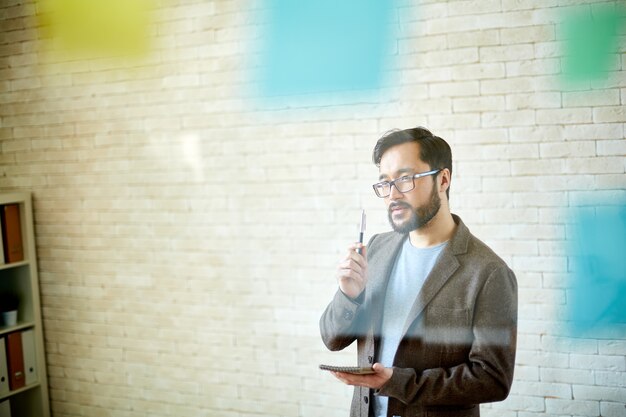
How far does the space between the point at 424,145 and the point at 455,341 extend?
31.8 inches

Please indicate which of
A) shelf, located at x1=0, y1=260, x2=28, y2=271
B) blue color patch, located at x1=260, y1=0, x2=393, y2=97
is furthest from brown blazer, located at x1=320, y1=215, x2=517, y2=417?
shelf, located at x1=0, y1=260, x2=28, y2=271

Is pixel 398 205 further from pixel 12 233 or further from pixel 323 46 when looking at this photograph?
pixel 12 233

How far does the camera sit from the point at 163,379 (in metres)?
3.45

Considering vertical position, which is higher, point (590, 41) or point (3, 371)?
point (590, 41)

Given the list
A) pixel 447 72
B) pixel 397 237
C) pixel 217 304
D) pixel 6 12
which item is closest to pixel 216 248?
pixel 217 304

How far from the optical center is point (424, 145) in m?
2.64

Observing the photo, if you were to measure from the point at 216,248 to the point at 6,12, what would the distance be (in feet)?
5.71

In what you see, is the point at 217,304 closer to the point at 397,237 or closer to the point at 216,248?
the point at 216,248

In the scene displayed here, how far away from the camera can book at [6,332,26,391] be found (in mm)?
3559

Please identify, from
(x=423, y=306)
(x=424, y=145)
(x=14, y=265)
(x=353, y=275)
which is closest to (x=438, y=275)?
(x=423, y=306)

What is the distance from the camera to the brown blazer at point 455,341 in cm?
213

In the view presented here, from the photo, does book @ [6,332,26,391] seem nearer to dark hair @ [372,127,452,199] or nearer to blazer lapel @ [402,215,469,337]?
dark hair @ [372,127,452,199]

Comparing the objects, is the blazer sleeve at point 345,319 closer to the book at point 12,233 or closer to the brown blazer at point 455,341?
the brown blazer at point 455,341

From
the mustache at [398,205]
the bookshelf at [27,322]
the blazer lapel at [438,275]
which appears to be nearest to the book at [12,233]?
the bookshelf at [27,322]
